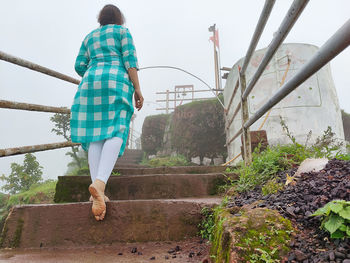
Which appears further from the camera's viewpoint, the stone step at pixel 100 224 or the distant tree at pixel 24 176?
the distant tree at pixel 24 176

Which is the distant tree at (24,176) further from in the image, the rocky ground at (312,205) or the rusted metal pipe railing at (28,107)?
the rocky ground at (312,205)

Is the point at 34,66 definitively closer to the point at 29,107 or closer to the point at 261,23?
the point at 29,107

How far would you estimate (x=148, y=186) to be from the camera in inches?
78.4

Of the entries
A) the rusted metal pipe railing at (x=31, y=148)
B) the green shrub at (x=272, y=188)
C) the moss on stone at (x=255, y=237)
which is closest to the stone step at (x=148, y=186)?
the rusted metal pipe railing at (x=31, y=148)

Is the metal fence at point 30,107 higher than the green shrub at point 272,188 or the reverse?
higher

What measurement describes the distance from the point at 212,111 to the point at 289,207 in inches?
243

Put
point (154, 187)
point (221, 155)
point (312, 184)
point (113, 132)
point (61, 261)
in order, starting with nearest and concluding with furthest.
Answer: point (312, 184)
point (61, 261)
point (113, 132)
point (154, 187)
point (221, 155)

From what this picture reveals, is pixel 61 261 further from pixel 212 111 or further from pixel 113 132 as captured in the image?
pixel 212 111

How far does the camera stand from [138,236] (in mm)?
1409

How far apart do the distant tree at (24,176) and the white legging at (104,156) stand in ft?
15.6

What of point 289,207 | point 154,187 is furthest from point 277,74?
point 289,207

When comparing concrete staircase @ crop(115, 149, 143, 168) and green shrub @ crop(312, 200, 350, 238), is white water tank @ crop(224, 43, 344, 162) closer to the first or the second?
green shrub @ crop(312, 200, 350, 238)

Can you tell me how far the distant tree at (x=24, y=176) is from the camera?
5398 mm

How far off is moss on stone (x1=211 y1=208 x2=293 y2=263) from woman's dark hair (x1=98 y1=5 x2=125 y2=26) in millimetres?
1624
